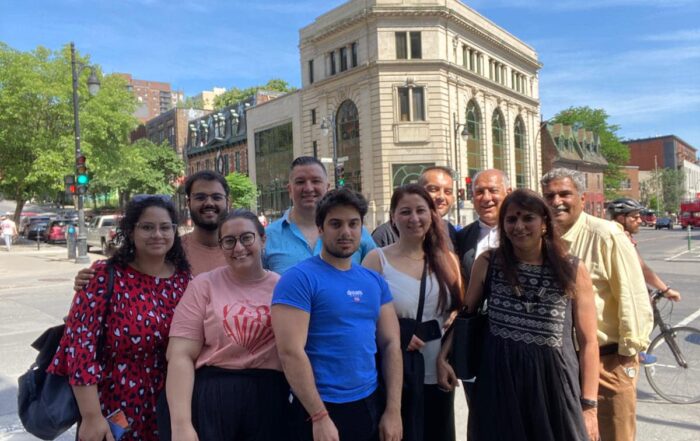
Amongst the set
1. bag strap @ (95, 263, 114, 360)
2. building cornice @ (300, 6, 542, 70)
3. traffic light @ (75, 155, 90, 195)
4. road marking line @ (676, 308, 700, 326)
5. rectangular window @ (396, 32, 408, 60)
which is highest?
building cornice @ (300, 6, 542, 70)

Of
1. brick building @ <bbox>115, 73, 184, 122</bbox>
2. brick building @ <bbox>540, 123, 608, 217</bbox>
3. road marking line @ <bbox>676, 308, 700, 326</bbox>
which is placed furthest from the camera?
brick building @ <bbox>115, 73, 184, 122</bbox>

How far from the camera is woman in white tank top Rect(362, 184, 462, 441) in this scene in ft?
10.0

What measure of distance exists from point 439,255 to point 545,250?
0.62 metres

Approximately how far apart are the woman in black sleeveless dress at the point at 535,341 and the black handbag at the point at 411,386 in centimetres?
30

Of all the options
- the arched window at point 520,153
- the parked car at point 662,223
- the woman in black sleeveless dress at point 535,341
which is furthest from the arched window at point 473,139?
the woman in black sleeveless dress at point 535,341

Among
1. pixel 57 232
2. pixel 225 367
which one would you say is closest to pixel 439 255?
pixel 225 367

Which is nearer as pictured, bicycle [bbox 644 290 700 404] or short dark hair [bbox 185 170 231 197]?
short dark hair [bbox 185 170 231 197]

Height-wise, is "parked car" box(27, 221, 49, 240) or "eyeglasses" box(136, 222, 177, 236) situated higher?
"parked car" box(27, 221, 49, 240)

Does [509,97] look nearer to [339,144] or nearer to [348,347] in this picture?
[339,144]

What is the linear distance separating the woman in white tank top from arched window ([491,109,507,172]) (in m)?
43.1

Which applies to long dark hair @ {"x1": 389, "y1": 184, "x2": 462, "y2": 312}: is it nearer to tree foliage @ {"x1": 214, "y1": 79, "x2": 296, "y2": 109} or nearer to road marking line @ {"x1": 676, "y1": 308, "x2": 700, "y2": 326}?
road marking line @ {"x1": 676, "y1": 308, "x2": 700, "y2": 326}

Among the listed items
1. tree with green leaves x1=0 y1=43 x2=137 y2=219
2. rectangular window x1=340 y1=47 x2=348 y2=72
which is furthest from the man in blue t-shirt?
rectangular window x1=340 y1=47 x2=348 y2=72

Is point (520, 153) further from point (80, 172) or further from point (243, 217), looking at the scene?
point (243, 217)

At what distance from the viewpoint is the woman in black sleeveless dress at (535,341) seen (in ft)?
8.81
